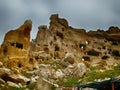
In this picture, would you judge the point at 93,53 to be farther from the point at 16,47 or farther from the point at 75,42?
the point at 16,47

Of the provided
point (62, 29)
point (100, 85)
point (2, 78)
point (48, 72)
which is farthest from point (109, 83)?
point (62, 29)

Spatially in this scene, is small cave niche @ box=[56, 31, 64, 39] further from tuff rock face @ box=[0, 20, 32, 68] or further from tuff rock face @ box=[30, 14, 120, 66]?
tuff rock face @ box=[0, 20, 32, 68]

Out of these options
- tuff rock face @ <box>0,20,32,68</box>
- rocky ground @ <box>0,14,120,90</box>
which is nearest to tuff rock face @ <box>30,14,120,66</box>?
rocky ground @ <box>0,14,120,90</box>

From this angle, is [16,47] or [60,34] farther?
[60,34]

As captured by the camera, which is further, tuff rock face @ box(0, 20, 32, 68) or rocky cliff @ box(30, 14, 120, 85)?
rocky cliff @ box(30, 14, 120, 85)

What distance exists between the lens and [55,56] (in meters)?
83.2

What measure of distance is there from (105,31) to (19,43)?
147ft

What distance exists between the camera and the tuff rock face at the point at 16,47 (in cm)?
5669

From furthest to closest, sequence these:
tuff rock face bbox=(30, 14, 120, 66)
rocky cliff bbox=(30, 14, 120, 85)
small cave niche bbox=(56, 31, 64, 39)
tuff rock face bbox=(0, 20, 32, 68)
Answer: small cave niche bbox=(56, 31, 64, 39) → tuff rock face bbox=(30, 14, 120, 66) → rocky cliff bbox=(30, 14, 120, 85) → tuff rock face bbox=(0, 20, 32, 68)

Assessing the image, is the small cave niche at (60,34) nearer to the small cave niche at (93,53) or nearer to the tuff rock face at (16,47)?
the small cave niche at (93,53)

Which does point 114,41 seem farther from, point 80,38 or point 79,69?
point 79,69

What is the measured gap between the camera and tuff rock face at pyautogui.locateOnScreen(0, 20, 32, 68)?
56.7 metres

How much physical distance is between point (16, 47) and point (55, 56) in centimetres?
2402

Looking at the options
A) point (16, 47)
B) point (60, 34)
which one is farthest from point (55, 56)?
point (16, 47)
